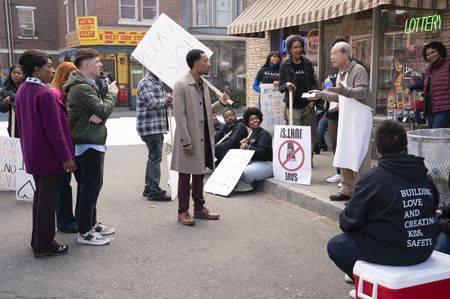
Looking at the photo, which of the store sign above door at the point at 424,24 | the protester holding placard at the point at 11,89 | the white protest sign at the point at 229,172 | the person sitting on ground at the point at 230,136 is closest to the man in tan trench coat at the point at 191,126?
the white protest sign at the point at 229,172

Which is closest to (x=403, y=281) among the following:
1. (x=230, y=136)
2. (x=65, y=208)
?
(x=65, y=208)

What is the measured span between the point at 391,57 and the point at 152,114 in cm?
424

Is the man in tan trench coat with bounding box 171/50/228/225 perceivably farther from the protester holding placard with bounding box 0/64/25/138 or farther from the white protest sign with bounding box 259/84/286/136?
the protester holding placard with bounding box 0/64/25/138

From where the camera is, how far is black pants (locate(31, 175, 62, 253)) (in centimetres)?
423

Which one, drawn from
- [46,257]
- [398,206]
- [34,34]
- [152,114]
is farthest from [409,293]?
[34,34]

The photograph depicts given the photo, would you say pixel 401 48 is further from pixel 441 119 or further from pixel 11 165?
pixel 11 165

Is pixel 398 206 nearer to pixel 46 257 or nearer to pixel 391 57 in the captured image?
pixel 46 257

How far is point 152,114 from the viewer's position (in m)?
6.15

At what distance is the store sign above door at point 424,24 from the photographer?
22.7 feet

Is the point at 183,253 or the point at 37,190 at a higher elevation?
the point at 37,190

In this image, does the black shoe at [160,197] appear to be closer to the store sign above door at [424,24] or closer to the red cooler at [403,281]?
the red cooler at [403,281]

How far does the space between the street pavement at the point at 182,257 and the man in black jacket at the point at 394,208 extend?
0.88 m

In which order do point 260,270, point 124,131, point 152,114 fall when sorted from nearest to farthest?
point 260,270
point 152,114
point 124,131

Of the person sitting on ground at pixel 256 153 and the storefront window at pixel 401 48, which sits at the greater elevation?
the storefront window at pixel 401 48
